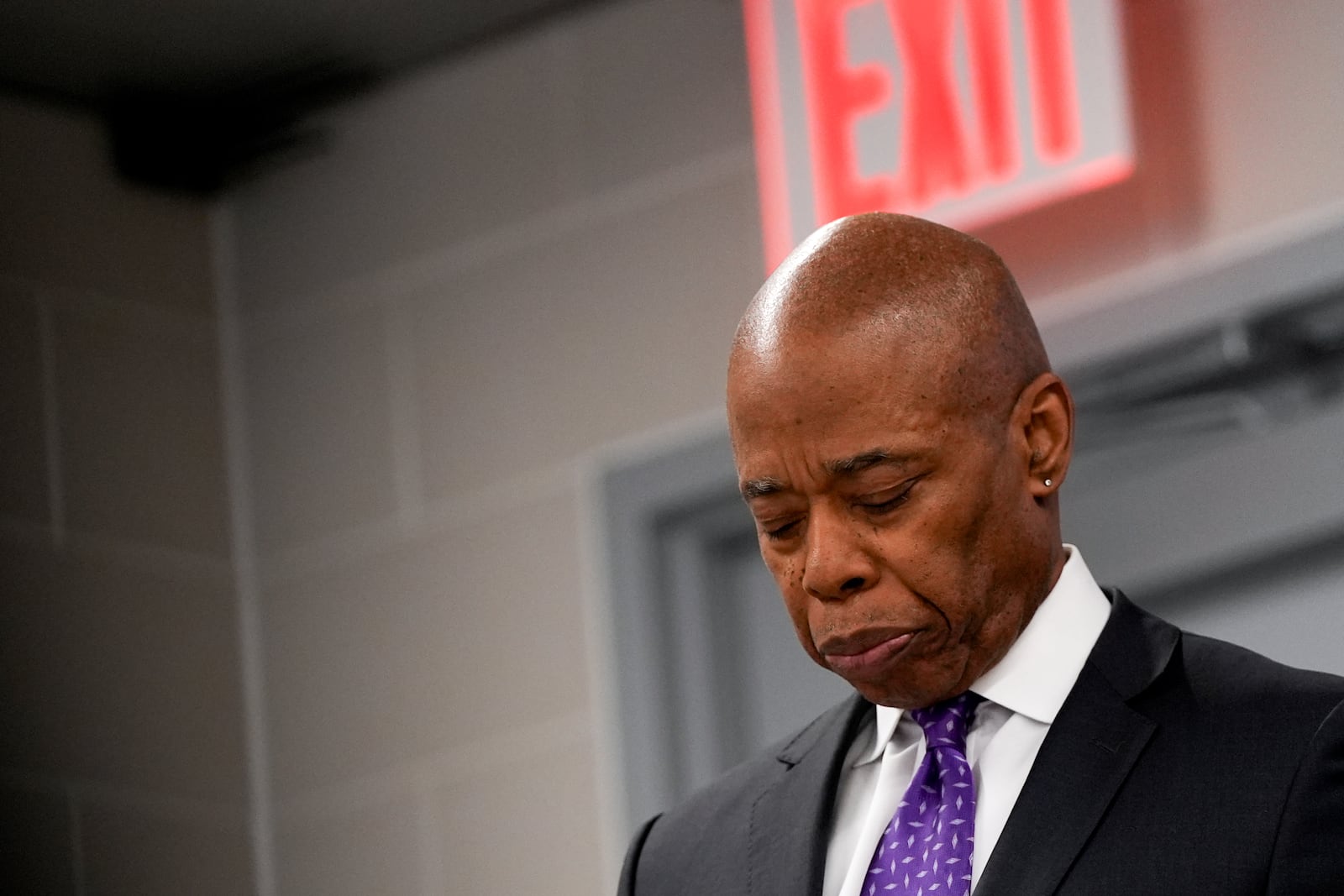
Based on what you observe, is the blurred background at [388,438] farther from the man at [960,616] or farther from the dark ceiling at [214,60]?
the man at [960,616]

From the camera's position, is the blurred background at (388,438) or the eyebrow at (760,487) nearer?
the eyebrow at (760,487)

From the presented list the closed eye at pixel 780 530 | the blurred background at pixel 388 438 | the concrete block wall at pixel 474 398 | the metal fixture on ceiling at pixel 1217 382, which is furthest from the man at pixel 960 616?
the concrete block wall at pixel 474 398

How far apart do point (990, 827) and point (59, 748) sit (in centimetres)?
191

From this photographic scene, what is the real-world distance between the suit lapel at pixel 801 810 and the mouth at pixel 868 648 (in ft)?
0.46

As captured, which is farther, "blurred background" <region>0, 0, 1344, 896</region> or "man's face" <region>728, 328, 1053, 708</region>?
"blurred background" <region>0, 0, 1344, 896</region>

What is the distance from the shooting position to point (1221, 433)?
2.53m

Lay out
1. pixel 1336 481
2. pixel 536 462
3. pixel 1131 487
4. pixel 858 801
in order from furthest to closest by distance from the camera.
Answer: pixel 536 462
pixel 1131 487
pixel 1336 481
pixel 858 801

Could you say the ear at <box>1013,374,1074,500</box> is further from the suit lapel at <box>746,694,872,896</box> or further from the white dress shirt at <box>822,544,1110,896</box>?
the suit lapel at <box>746,694,872,896</box>

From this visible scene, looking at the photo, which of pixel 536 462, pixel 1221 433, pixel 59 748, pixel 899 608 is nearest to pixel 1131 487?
pixel 1221 433

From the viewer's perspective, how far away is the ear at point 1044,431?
1.56 metres

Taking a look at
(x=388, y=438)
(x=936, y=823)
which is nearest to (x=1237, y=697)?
(x=936, y=823)

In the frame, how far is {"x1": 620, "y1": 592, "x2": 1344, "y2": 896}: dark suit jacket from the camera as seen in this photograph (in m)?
1.37

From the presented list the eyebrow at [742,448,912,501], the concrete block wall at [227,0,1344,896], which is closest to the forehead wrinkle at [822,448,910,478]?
the eyebrow at [742,448,912,501]

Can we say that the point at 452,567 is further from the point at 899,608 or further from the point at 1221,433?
the point at 899,608
